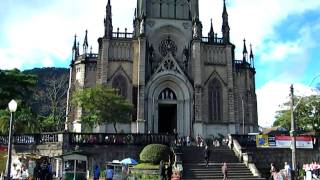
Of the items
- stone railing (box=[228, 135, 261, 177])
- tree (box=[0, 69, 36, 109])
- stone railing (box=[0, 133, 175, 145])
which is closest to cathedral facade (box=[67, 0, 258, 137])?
tree (box=[0, 69, 36, 109])

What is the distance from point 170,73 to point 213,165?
71.1 feet

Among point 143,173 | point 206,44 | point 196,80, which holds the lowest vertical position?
point 143,173

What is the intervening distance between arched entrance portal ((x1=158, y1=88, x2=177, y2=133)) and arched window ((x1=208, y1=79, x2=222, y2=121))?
4249mm

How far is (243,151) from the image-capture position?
32688 millimetres

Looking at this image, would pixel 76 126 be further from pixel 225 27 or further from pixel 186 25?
pixel 225 27

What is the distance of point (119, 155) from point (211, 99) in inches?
845

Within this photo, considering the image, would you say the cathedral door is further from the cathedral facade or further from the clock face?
the clock face

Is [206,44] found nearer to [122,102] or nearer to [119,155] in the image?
[122,102]

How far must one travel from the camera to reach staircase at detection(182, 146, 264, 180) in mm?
28641

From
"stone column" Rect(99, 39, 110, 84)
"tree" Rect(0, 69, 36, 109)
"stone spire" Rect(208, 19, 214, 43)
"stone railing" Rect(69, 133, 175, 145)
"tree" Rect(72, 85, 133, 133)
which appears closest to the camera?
"stone railing" Rect(69, 133, 175, 145)

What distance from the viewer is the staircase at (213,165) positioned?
28641 millimetres

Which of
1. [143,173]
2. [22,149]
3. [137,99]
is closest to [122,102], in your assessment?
[137,99]

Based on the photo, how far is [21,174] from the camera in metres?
26.7

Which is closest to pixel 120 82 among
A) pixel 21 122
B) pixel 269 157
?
pixel 21 122
